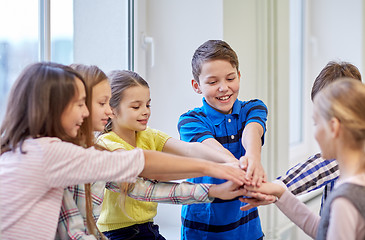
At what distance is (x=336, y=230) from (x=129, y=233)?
0.63m

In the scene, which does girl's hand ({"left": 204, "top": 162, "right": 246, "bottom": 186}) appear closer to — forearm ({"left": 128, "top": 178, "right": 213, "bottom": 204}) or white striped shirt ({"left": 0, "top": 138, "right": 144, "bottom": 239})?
forearm ({"left": 128, "top": 178, "right": 213, "bottom": 204})

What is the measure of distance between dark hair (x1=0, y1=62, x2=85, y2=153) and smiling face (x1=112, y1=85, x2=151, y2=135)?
0.33 meters

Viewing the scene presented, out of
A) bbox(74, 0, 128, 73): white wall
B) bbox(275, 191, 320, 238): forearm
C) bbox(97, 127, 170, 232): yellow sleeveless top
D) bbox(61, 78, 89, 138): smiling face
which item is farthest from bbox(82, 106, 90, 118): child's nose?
bbox(74, 0, 128, 73): white wall

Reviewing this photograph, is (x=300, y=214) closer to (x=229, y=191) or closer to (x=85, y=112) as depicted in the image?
(x=229, y=191)

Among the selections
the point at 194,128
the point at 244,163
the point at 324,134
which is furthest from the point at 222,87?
the point at 324,134

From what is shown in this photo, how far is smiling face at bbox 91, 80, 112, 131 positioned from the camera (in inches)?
47.7

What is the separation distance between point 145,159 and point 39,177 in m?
0.24

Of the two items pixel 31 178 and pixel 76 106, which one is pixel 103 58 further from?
pixel 31 178

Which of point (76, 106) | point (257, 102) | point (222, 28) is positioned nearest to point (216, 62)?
point (257, 102)

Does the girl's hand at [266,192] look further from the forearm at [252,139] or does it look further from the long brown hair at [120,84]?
the long brown hair at [120,84]

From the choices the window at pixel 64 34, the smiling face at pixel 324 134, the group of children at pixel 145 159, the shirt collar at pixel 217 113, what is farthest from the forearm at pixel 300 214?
the window at pixel 64 34

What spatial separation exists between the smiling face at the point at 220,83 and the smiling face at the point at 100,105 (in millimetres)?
344

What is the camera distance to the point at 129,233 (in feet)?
4.37

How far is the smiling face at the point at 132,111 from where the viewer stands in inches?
53.1
